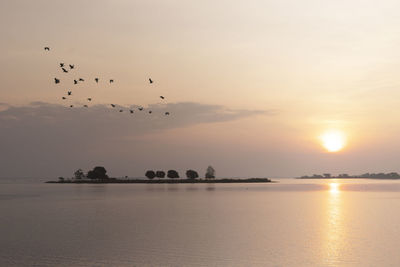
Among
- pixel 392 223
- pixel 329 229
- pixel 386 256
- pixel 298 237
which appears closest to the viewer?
pixel 386 256

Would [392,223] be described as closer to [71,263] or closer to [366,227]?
[366,227]

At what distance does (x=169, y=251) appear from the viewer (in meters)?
42.5

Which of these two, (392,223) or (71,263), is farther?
(392,223)

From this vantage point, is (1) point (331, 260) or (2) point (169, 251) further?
(2) point (169, 251)

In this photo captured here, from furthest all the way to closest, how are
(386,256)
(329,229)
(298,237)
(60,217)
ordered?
(60,217) < (329,229) < (298,237) < (386,256)

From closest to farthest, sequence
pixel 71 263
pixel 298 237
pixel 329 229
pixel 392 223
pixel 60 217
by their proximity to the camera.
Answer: pixel 71 263, pixel 298 237, pixel 329 229, pixel 392 223, pixel 60 217

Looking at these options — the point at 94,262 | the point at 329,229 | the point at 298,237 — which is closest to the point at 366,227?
the point at 329,229

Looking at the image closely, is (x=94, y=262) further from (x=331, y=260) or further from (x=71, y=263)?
(x=331, y=260)

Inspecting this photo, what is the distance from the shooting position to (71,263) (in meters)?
37.1

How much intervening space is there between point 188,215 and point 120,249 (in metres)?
33.0

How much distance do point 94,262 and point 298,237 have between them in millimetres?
25522

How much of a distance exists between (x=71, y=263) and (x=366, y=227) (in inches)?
Result: 1696

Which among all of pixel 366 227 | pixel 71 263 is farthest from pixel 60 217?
pixel 366 227

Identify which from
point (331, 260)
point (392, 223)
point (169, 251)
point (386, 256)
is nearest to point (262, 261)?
point (331, 260)
